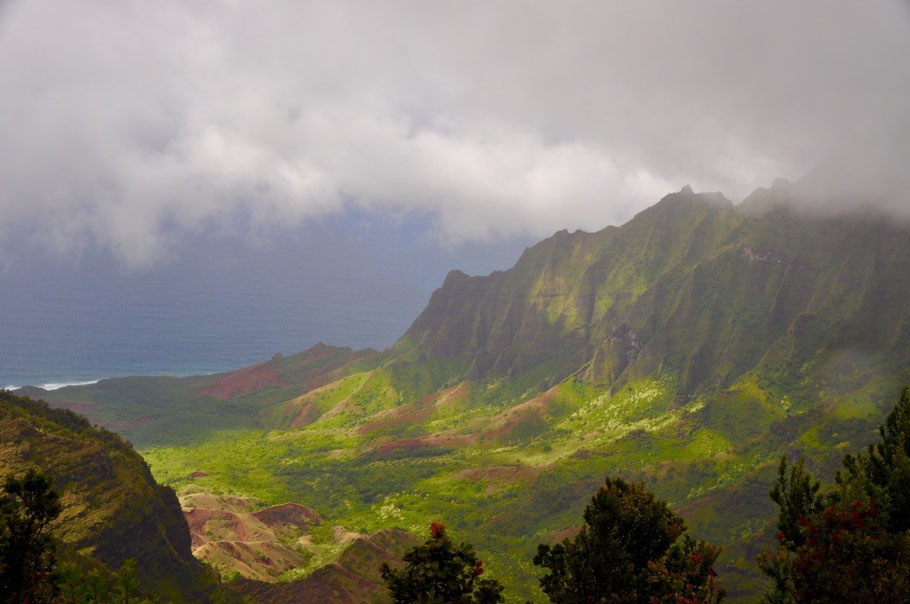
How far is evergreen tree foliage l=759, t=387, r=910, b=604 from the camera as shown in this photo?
1977 centimetres

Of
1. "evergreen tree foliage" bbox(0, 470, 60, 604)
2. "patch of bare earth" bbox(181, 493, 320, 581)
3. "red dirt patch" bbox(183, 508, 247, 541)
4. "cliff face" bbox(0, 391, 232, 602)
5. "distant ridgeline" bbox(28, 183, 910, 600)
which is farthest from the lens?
"distant ridgeline" bbox(28, 183, 910, 600)

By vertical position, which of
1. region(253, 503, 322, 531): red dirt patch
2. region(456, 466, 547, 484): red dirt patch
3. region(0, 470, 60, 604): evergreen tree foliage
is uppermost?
region(0, 470, 60, 604): evergreen tree foliage

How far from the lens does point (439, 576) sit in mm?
19281

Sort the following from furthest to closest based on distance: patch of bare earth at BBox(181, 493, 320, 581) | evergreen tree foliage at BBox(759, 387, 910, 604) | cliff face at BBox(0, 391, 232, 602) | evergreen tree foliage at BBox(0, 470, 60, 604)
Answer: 1. patch of bare earth at BBox(181, 493, 320, 581)
2. cliff face at BBox(0, 391, 232, 602)
3. evergreen tree foliage at BBox(759, 387, 910, 604)
4. evergreen tree foliage at BBox(0, 470, 60, 604)

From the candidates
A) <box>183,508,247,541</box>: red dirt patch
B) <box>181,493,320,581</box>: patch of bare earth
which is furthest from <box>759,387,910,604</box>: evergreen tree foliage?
<box>183,508,247,541</box>: red dirt patch

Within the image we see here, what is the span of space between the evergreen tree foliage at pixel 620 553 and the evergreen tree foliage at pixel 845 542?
2882 millimetres

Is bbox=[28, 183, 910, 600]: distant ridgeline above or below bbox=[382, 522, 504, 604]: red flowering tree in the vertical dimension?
below

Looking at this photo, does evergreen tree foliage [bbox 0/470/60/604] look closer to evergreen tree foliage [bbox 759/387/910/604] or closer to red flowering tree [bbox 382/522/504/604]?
red flowering tree [bbox 382/522/504/604]

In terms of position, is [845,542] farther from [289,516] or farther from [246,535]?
[289,516]

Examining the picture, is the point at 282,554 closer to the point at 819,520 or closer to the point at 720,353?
the point at 819,520

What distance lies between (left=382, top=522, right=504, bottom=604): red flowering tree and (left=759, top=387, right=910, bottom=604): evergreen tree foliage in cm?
1157

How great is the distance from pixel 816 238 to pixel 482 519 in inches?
5373

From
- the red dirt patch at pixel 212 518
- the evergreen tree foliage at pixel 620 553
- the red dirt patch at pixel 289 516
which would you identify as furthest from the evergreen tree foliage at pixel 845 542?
the red dirt patch at pixel 289 516

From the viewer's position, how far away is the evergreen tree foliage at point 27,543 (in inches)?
771
